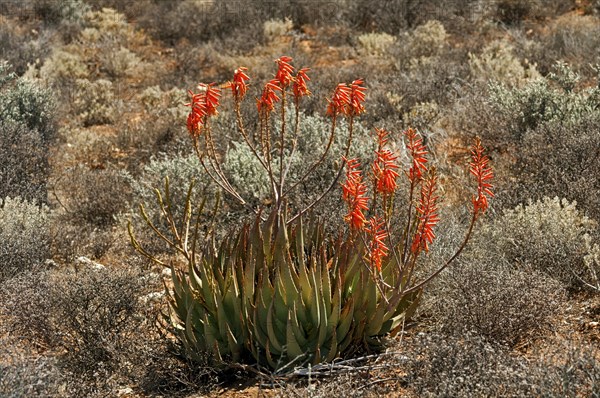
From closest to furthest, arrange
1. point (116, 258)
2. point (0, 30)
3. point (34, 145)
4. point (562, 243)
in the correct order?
1. point (562, 243)
2. point (116, 258)
3. point (34, 145)
4. point (0, 30)

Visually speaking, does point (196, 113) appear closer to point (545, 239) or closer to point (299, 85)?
point (299, 85)

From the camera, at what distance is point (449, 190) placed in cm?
695

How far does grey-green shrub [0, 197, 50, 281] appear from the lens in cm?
562

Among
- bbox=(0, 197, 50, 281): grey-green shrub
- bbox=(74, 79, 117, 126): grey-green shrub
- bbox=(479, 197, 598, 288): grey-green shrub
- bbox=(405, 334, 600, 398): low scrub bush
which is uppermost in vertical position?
bbox=(405, 334, 600, 398): low scrub bush

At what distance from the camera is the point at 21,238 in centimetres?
593

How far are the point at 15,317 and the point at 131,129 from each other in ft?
16.8

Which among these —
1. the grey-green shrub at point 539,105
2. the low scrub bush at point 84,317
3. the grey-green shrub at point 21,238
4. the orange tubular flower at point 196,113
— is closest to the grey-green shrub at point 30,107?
the grey-green shrub at point 21,238

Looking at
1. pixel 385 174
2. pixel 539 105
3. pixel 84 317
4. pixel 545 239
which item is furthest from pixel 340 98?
pixel 539 105

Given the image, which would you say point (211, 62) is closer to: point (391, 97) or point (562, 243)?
point (391, 97)

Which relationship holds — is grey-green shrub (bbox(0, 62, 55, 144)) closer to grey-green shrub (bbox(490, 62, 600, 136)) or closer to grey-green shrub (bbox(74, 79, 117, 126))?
grey-green shrub (bbox(74, 79, 117, 126))

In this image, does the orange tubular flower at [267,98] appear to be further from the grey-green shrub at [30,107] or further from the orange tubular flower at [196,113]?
the grey-green shrub at [30,107]

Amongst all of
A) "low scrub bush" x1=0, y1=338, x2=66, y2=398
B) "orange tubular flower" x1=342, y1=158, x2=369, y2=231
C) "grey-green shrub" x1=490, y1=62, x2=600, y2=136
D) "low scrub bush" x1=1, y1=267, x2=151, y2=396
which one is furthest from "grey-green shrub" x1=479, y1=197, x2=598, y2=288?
"low scrub bush" x1=0, y1=338, x2=66, y2=398

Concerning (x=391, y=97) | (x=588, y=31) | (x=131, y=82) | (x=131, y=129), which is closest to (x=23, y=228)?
(x=131, y=129)

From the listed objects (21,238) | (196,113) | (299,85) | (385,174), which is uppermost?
(299,85)
